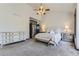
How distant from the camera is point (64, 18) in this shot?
32.9 ft

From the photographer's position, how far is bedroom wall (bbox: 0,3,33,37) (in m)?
6.06

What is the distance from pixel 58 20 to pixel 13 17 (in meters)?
4.83

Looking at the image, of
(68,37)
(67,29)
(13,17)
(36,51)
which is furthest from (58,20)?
(36,51)

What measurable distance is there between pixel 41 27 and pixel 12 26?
4.71 metres

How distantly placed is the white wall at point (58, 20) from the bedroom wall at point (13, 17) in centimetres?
250

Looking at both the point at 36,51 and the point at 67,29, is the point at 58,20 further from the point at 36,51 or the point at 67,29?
the point at 36,51

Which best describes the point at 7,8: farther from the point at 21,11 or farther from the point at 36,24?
the point at 36,24

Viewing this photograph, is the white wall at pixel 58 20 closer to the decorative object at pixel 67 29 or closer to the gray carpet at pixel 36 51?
the decorative object at pixel 67 29

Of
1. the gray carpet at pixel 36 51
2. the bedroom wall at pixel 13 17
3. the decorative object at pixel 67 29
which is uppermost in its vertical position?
the bedroom wall at pixel 13 17

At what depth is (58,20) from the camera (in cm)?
1029

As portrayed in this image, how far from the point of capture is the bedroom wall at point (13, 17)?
19.9 feet

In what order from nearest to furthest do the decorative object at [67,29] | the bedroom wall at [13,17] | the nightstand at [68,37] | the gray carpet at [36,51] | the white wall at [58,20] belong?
the gray carpet at [36,51] < the bedroom wall at [13,17] < the nightstand at [68,37] < the decorative object at [67,29] < the white wall at [58,20]

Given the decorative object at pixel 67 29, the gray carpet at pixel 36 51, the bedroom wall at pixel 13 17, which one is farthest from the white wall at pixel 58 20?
the gray carpet at pixel 36 51

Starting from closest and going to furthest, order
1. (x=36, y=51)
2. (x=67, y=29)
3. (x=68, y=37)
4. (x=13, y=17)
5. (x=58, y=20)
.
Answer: (x=36, y=51) → (x=13, y=17) → (x=68, y=37) → (x=67, y=29) → (x=58, y=20)
